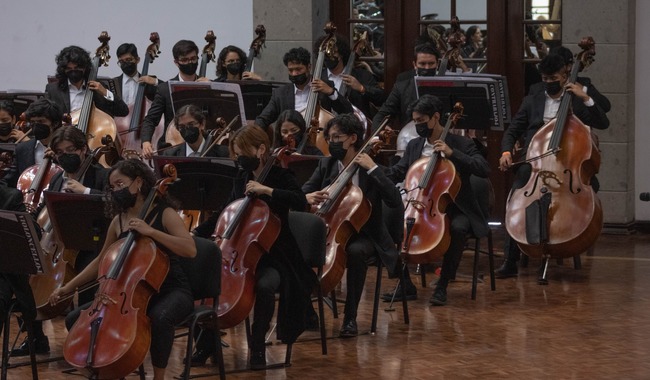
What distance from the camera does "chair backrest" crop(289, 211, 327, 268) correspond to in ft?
17.7

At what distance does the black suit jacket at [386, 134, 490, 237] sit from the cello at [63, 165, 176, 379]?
236cm

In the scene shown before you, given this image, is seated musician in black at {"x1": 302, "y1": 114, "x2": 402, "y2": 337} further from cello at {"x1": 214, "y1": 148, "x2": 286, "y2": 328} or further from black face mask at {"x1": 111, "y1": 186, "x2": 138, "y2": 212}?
black face mask at {"x1": 111, "y1": 186, "x2": 138, "y2": 212}

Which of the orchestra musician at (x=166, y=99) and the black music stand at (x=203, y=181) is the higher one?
the orchestra musician at (x=166, y=99)

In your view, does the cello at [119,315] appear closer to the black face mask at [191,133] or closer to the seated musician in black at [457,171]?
the black face mask at [191,133]

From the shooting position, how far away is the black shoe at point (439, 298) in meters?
6.64

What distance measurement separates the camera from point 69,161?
18.9 feet

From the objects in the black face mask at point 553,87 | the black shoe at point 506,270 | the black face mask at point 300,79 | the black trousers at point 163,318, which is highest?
the black face mask at point 300,79

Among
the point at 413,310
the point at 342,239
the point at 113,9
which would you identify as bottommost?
the point at 413,310

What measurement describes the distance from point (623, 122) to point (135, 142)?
329 centimetres

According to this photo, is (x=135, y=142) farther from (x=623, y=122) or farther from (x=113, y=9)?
(x=623, y=122)

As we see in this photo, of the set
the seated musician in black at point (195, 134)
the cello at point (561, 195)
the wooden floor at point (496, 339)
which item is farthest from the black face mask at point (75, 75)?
the cello at point (561, 195)

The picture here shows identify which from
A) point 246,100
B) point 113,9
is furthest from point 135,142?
point 113,9

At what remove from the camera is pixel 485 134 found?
885 centimetres

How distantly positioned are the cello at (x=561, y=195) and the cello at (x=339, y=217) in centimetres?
141
